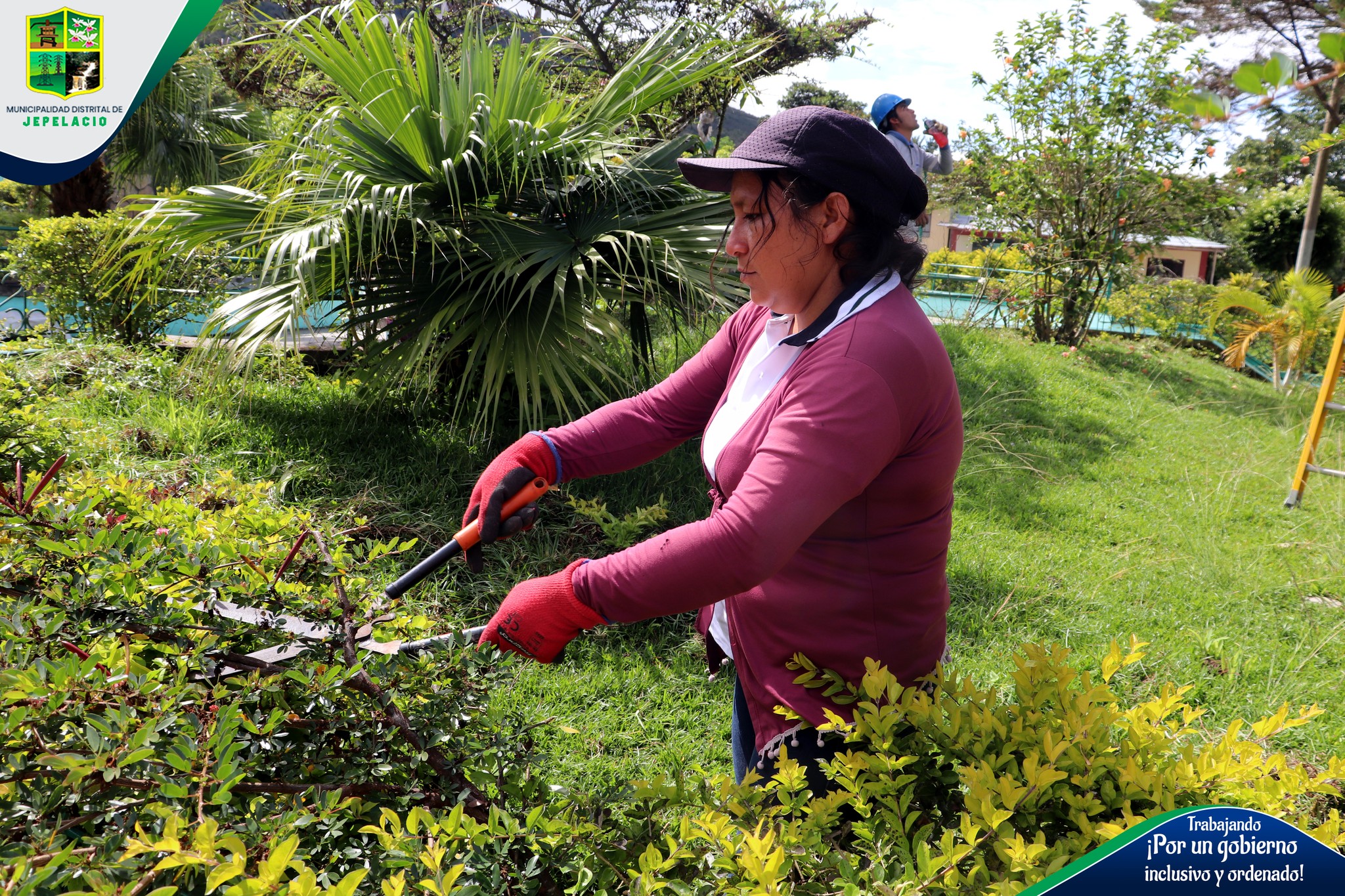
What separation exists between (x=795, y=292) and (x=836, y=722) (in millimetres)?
779

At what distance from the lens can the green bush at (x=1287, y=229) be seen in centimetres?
1770

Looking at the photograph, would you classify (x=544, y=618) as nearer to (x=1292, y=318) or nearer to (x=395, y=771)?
(x=395, y=771)

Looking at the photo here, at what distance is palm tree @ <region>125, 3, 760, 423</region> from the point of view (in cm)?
381

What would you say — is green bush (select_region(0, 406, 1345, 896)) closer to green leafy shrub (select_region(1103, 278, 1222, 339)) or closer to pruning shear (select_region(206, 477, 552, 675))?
pruning shear (select_region(206, 477, 552, 675))

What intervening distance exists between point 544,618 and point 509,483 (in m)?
0.55

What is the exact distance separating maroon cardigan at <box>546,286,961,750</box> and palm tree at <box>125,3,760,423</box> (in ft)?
7.17

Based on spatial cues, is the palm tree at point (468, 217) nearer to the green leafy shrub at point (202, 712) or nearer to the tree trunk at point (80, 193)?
the green leafy shrub at point (202, 712)

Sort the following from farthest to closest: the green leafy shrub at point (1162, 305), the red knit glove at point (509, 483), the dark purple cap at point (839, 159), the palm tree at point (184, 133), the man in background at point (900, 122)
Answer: the green leafy shrub at point (1162, 305) → the palm tree at point (184, 133) → the man in background at point (900, 122) → the red knit glove at point (509, 483) → the dark purple cap at point (839, 159)

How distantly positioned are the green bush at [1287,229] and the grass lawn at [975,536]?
14.6 m

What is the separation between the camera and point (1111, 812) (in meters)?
1.28

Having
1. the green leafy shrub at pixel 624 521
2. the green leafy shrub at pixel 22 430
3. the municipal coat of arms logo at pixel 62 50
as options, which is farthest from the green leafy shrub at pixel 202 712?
the municipal coat of arms logo at pixel 62 50

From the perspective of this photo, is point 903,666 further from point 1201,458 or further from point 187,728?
point 1201,458

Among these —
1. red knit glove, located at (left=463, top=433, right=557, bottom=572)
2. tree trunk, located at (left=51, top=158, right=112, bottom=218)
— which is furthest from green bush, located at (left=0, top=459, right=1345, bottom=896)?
tree trunk, located at (left=51, top=158, right=112, bottom=218)

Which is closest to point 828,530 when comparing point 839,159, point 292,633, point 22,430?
point 839,159
